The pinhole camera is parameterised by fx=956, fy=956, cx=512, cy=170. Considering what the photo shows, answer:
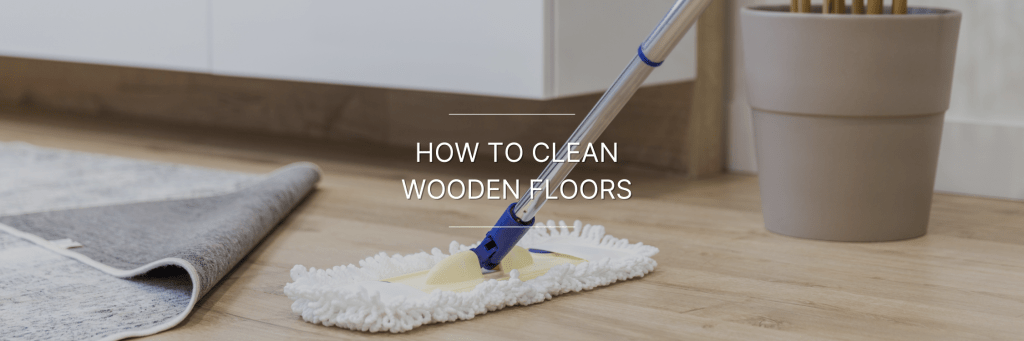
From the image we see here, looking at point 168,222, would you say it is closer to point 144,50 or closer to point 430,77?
point 430,77

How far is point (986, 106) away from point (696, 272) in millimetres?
622

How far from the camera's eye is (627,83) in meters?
0.77

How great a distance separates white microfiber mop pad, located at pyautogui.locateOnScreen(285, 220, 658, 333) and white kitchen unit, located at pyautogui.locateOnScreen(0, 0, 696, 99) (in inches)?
14.7

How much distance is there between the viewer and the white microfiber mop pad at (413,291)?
709 mm

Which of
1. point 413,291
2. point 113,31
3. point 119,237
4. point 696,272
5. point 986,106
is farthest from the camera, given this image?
point 113,31

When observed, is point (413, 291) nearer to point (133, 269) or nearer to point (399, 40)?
point (133, 269)

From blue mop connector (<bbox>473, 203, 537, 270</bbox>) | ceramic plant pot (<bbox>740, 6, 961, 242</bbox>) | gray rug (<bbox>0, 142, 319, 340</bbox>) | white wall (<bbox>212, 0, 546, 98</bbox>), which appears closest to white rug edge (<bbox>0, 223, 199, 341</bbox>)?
gray rug (<bbox>0, 142, 319, 340</bbox>)

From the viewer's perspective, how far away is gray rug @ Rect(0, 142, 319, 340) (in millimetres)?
750

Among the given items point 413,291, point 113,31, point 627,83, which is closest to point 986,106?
point 627,83

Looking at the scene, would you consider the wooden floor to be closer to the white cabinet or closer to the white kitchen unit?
the white kitchen unit

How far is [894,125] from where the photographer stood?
0.97 meters

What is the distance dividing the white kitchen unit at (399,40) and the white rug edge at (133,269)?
49 cm

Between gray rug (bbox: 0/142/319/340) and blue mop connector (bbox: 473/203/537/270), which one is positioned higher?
blue mop connector (bbox: 473/203/537/270)

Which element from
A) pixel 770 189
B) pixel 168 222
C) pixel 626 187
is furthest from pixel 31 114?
pixel 770 189
